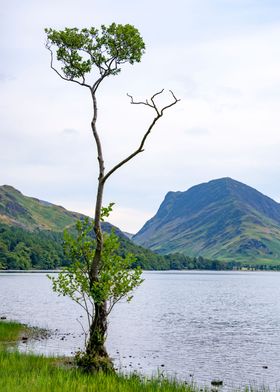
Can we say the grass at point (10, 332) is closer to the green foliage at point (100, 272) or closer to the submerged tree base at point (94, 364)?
the submerged tree base at point (94, 364)

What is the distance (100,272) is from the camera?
27.7 metres

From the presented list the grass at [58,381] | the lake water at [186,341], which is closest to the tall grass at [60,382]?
the grass at [58,381]

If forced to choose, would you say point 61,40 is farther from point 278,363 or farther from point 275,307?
point 275,307

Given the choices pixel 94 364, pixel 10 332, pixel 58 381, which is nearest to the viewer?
pixel 58 381

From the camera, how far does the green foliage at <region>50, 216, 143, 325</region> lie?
87.5 ft

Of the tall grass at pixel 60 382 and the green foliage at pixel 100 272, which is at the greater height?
the green foliage at pixel 100 272

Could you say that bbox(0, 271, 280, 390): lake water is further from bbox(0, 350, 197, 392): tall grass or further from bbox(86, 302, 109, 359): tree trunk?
bbox(0, 350, 197, 392): tall grass

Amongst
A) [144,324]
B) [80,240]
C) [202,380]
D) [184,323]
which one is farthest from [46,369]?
[184,323]

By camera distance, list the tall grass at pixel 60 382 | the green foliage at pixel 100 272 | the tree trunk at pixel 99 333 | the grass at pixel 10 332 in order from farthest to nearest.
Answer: the grass at pixel 10 332
the tree trunk at pixel 99 333
the green foliage at pixel 100 272
the tall grass at pixel 60 382

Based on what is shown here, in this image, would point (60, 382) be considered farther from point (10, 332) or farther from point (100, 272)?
point (10, 332)

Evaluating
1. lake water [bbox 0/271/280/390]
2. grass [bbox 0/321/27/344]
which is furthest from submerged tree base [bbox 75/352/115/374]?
grass [bbox 0/321/27/344]

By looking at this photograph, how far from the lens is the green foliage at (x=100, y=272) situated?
2667 cm

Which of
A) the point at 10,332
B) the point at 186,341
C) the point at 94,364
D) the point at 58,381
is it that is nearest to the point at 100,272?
the point at 94,364

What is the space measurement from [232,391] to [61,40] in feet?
82.1
